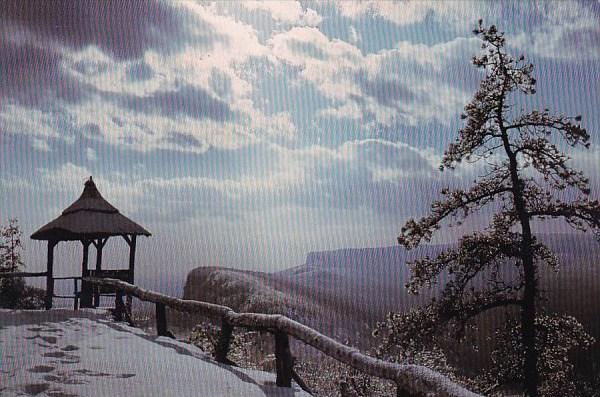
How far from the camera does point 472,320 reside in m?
12.9

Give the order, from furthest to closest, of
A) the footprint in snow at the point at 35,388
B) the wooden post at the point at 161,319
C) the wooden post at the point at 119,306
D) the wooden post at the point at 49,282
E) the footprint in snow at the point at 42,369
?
the wooden post at the point at 49,282 → the wooden post at the point at 119,306 → the wooden post at the point at 161,319 → the footprint in snow at the point at 42,369 → the footprint in snow at the point at 35,388

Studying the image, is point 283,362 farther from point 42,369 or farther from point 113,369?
point 42,369

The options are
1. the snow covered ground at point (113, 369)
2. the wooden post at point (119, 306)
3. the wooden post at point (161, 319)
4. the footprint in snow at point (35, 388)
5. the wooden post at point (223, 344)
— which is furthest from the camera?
the wooden post at point (119, 306)

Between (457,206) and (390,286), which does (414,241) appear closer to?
(457,206)

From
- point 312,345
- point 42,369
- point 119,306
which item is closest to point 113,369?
point 42,369

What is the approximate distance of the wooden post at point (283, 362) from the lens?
21.7ft

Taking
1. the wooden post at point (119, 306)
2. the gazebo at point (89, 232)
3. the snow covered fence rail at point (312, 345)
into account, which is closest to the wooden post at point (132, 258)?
the gazebo at point (89, 232)

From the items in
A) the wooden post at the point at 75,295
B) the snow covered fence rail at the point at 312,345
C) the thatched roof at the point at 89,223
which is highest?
the thatched roof at the point at 89,223

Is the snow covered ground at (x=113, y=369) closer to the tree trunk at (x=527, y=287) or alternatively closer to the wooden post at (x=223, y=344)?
the wooden post at (x=223, y=344)

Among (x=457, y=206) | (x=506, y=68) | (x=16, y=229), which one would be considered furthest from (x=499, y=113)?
(x=16, y=229)

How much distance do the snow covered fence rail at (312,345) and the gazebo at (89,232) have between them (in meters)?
6.87

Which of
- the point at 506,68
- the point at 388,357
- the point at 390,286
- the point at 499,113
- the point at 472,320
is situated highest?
the point at 506,68

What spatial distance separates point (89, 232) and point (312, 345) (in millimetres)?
12710

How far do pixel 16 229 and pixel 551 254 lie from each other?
91.4 feet
